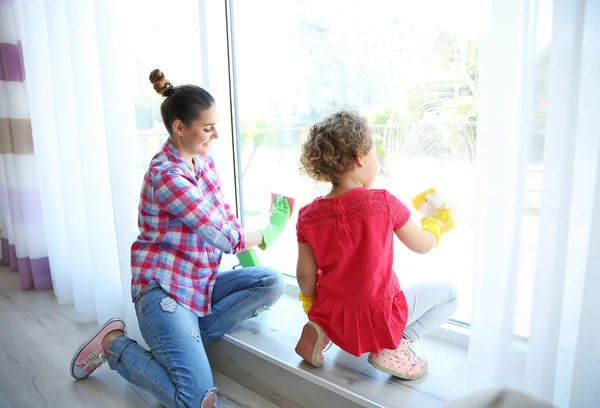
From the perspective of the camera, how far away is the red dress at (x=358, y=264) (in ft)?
3.26

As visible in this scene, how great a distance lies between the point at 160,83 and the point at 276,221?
526 mm

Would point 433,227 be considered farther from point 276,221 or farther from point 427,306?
point 276,221

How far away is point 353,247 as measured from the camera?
101 cm

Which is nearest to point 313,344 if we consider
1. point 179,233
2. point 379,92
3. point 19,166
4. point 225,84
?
point 179,233

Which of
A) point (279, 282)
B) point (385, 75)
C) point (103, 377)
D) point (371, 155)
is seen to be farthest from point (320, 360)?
point (385, 75)

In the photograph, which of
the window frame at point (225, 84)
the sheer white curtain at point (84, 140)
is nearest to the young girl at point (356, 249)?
the window frame at point (225, 84)

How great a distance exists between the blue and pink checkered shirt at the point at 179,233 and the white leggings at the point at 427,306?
495mm

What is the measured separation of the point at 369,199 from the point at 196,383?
2.16 ft

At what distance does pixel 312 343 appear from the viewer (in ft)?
3.66

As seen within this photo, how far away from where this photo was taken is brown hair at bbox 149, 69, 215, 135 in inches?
47.3

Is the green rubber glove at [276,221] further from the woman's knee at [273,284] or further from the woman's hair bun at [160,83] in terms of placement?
the woman's hair bun at [160,83]

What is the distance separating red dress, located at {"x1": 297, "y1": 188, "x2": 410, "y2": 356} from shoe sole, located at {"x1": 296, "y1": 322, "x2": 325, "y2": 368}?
0.09 feet

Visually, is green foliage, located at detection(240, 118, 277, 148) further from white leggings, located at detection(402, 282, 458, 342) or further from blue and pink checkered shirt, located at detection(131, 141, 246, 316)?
white leggings, located at detection(402, 282, 458, 342)

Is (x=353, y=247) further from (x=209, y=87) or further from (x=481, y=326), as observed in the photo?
(x=209, y=87)
